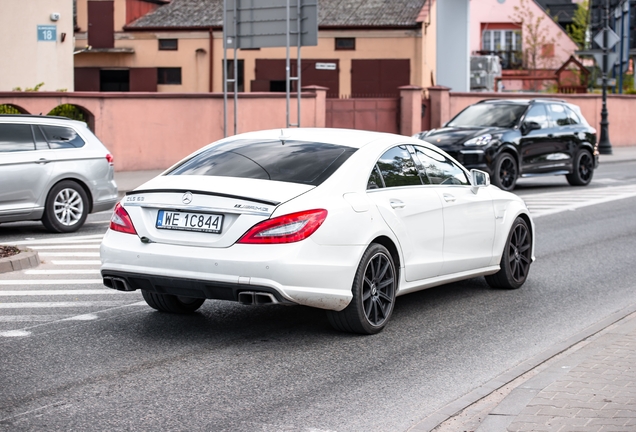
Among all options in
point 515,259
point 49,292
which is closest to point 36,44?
point 49,292

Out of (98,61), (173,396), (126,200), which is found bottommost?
(173,396)

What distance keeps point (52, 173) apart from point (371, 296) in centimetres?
752

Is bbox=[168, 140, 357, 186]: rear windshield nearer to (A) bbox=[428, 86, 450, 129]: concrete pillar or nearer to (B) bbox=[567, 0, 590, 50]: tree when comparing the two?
(A) bbox=[428, 86, 450, 129]: concrete pillar

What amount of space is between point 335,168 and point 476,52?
68.3 metres

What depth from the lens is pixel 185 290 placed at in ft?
23.1

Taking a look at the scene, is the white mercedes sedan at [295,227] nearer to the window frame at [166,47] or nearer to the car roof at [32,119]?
the car roof at [32,119]

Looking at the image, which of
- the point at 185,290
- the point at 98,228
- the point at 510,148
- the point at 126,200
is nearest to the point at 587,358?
the point at 185,290

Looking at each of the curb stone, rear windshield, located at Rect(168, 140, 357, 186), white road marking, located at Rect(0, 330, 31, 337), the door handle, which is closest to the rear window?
the curb stone

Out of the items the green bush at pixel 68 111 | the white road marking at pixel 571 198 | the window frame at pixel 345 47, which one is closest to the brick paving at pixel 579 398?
the white road marking at pixel 571 198

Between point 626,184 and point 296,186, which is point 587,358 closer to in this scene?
point 296,186

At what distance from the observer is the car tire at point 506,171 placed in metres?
20.4

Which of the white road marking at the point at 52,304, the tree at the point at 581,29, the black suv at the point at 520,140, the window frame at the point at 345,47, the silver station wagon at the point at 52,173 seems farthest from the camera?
the tree at the point at 581,29

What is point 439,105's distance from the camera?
35531 millimetres

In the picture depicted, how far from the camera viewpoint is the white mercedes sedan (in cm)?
689
